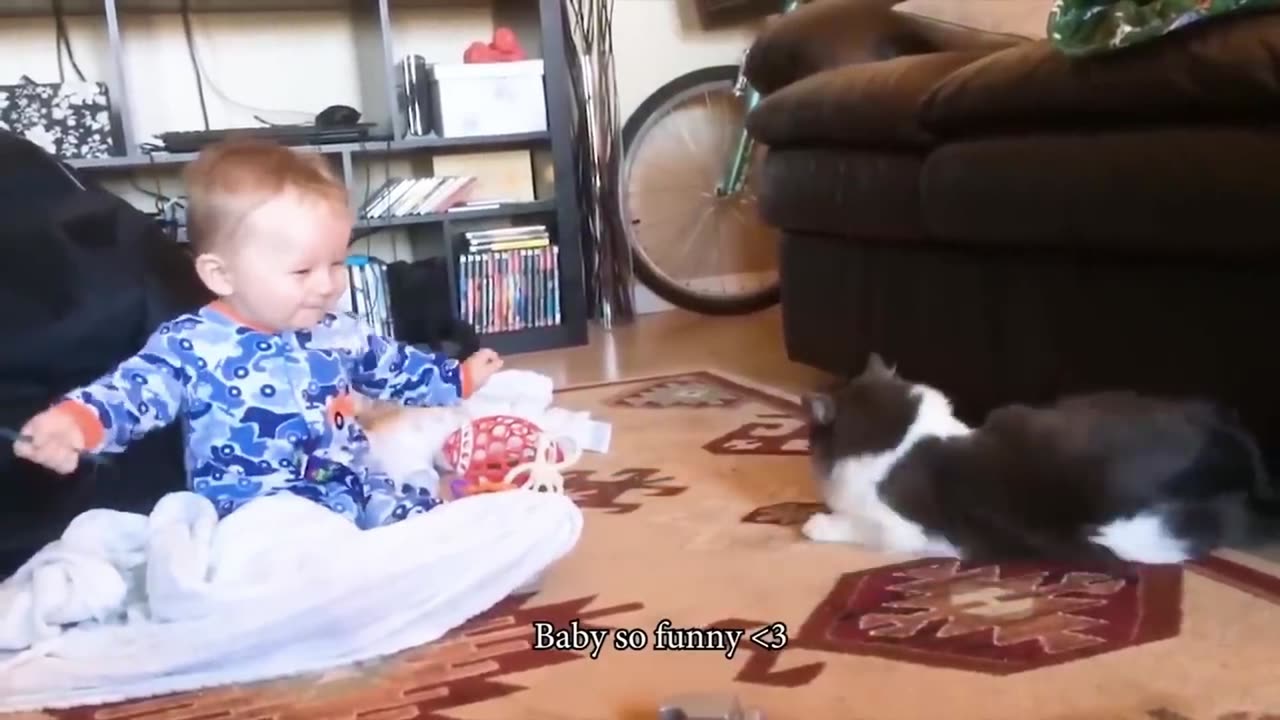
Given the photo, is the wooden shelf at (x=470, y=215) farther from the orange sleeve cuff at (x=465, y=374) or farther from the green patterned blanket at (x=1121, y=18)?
the green patterned blanket at (x=1121, y=18)

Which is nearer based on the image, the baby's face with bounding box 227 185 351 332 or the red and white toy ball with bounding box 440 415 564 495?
the baby's face with bounding box 227 185 351 332

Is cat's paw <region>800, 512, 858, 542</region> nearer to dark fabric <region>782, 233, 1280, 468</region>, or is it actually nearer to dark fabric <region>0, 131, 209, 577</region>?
dark fabric <region>782, 233, 1280, 468</region>

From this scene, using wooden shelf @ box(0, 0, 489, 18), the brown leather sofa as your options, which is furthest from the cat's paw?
wooden shelf @ box(0, 0, 489, 18)

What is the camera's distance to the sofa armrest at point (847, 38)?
1.92m

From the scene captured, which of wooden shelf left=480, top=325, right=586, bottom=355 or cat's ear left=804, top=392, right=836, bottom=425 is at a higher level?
cat's ear left=804, top=392, right=836, bottom=425

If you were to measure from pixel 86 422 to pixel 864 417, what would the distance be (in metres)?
0.72

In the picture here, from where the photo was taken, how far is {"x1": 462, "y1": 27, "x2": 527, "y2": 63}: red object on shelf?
280 cm

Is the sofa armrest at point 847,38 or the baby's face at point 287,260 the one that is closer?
the baby's face at point 287,260

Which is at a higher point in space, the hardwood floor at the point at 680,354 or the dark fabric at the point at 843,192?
the dark fabric at the point at 843,192

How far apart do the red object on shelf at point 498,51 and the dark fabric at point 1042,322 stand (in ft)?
3.77

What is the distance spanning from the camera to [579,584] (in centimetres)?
117

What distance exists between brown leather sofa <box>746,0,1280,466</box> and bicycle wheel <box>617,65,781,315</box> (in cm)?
105

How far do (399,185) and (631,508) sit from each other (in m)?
1.54
